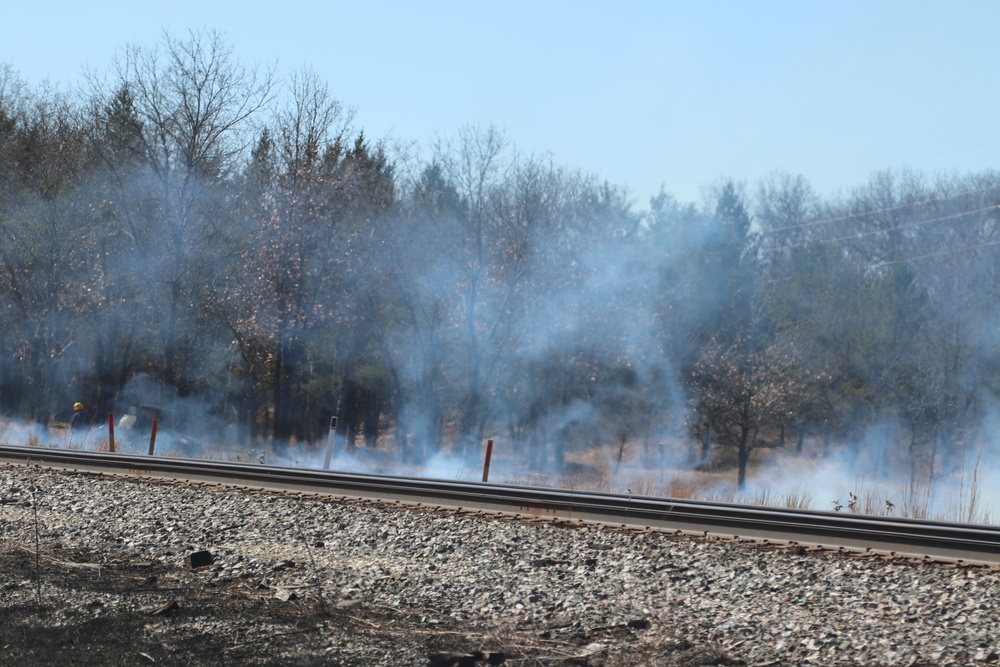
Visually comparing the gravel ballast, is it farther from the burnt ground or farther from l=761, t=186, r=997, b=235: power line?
l=761, t=186, r=997, b=235: power line

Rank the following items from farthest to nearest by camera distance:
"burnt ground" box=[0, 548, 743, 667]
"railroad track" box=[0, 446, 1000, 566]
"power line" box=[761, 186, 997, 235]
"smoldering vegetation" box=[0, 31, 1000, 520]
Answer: "power line" box=[761, 186, 997, 235], "smoldering vegetation" box=[0, 31, 1000, 520], "railroad track" box=[0, 446, 1000, 566], "burnt ground" box=[0, 548, 743, 667]

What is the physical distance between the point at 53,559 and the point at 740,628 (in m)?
6.82

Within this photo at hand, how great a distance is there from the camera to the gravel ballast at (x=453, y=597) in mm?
7332

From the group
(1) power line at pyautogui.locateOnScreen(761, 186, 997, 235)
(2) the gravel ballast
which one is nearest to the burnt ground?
(2) the gravel ballast

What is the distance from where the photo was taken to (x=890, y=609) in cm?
774

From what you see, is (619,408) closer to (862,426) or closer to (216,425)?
(862,426)

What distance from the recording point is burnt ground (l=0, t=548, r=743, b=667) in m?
Result: 7.29

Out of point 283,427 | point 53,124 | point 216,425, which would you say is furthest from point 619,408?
point 53,124

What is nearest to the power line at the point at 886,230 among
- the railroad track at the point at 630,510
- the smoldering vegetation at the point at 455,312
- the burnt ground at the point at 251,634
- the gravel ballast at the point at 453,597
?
the smoldering vegetation at the point at 455,312

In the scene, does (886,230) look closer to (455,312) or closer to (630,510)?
(455,312)

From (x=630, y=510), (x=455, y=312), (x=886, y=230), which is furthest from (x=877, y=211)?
(x=630, y=510)

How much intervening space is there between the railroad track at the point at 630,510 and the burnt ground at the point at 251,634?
2.89 metres

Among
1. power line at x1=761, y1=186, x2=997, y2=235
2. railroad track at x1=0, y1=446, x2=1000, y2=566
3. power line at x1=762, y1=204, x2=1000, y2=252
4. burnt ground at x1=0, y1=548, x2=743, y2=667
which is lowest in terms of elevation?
burnt ground at x1=0, y1=548, x2=743, y2=667

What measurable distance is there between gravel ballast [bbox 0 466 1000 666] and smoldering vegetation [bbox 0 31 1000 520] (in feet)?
68.1
